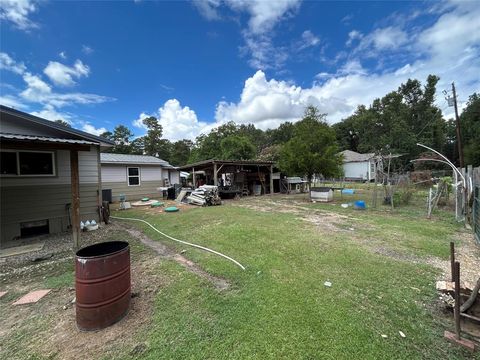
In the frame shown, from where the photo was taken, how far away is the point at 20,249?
16.7 ft

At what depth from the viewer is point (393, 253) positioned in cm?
438

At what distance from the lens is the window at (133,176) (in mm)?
14633

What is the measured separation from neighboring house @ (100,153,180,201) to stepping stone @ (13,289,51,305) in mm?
11576

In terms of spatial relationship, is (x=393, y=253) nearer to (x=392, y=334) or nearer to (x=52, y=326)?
(x=392, y=334)

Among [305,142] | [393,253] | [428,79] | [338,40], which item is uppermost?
[428,79]

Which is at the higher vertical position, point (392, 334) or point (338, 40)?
point (338, 40)

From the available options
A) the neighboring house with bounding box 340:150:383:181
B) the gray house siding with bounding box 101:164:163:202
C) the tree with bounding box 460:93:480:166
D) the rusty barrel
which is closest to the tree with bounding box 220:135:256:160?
the neighboring house with bounding box 340:150:383:181

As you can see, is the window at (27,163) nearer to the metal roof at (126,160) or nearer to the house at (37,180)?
the house at (37,180)

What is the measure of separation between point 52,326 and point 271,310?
2536mm

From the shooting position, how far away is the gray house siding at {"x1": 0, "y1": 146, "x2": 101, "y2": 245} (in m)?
5.73

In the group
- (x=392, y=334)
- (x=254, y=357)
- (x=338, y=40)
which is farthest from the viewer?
(x=338, y=40)

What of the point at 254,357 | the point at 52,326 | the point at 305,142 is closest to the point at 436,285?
the point at 254,357

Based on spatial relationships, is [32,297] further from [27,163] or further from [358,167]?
[358,167]

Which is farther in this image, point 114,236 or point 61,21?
point 61,21
